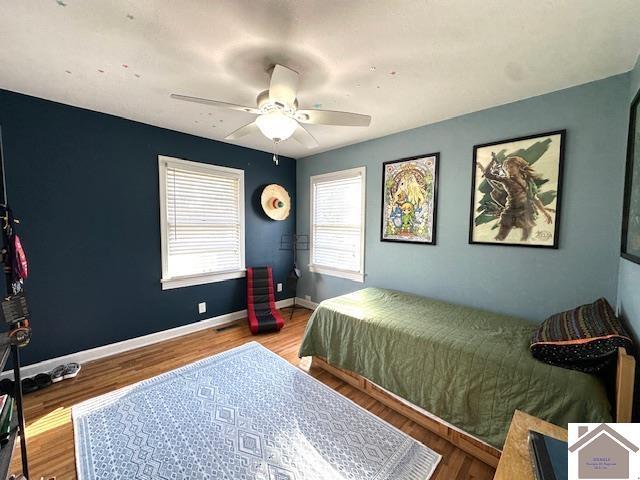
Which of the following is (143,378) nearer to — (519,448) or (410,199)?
(519,448)

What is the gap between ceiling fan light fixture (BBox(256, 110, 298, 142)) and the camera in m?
1.65

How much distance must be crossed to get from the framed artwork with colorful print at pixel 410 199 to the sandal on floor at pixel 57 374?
136 inches

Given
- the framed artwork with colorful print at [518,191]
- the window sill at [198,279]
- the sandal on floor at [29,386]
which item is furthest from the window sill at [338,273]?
the sandal on floor at [29,386]

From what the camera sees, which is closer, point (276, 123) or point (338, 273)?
point (276, 123)

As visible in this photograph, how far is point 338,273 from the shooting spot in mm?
3799

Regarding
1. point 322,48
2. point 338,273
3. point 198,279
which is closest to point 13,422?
point 198,279

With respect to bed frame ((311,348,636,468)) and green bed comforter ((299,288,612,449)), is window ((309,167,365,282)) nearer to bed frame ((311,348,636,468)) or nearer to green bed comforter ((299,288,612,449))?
green bed comforter ((299,288,612,449))

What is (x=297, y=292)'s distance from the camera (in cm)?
444

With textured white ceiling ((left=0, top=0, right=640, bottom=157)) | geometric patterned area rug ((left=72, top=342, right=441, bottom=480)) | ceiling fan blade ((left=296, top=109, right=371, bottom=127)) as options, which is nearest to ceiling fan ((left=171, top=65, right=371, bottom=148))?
ceiling fan blade ((left=296, top=109, right=371, bottom=127))

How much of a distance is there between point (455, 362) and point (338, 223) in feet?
7.86

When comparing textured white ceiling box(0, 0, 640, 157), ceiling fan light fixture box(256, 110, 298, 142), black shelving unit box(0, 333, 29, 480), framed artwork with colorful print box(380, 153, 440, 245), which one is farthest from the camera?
framed artwork with colorful print box(380, 153, 440, 245)

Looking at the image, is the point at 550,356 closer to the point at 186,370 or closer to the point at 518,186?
the point at 518,186

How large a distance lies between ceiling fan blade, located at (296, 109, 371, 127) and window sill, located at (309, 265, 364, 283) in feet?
7.08
